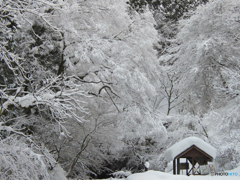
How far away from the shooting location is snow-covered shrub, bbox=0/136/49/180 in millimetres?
4742

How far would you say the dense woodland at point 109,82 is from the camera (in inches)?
315

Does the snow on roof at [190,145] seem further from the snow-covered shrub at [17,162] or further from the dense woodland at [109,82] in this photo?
the snow-covered shrub at [17,162]

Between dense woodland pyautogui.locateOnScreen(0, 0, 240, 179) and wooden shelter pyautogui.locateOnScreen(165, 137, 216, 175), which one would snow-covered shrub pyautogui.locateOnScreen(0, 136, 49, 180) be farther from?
wooden shelter pyautogui.locateOnScreen(165, 137, 216, 175)

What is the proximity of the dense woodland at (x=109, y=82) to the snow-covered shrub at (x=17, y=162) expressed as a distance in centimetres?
109

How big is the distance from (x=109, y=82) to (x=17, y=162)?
5.28m

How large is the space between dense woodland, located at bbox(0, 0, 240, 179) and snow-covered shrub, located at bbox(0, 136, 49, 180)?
1.09 meters

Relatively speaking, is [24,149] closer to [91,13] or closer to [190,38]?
[91,13]

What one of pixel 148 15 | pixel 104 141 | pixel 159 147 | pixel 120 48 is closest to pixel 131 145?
pixel 159 147

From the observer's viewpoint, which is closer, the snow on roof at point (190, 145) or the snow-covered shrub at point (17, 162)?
the snow-covered shrub at point (17, 162)

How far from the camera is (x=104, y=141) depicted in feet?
32.3

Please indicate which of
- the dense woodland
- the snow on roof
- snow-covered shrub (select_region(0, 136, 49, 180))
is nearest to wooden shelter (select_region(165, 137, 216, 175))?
the snow on roof

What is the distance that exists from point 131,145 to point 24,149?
774 cm

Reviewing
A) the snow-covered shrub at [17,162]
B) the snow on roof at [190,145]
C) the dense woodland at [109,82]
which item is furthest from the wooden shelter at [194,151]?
the snow-covered shrub at [17,162]

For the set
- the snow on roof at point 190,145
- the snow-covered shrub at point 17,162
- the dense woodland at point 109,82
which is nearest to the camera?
the snow-covered shrub at point 17,162
